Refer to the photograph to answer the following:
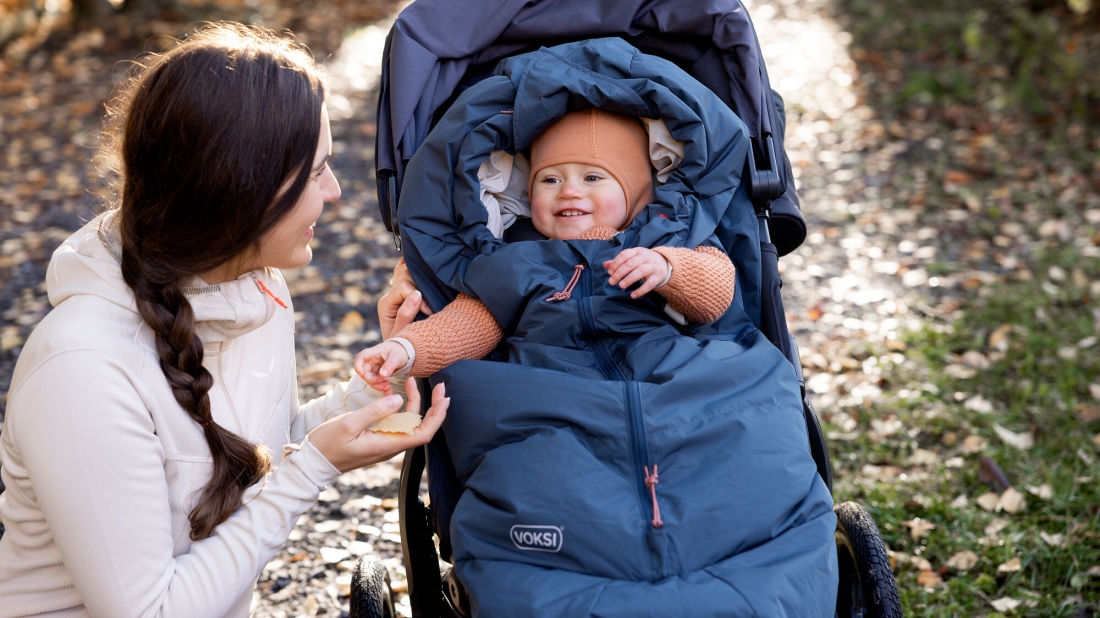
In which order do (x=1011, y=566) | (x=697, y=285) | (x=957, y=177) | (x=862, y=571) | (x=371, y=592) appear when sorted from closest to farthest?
(x=697, y=285), (x=862, y=571), (x=371, y=592), (x=1011, y=566), (x=957, y=177)

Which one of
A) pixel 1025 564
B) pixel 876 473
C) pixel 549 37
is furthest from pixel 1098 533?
pixel 549 37

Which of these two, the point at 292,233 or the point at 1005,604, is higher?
the point at 292,233

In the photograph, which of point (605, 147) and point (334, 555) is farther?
point (334, 555)

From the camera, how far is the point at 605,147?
268 centimetres

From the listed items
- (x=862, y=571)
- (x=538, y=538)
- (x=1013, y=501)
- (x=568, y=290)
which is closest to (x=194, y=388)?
(x=538, y=538)

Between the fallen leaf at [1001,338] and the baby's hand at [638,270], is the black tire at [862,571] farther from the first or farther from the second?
the fallen leaf at [1001,338]

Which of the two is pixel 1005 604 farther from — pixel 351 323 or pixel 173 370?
pixel 351 323

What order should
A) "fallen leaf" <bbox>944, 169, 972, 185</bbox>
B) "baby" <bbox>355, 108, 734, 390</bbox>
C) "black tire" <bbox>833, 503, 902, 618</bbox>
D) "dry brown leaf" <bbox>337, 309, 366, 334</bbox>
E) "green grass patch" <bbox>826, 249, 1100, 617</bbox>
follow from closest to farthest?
"baby" <bbox>355, 108, 734, 390</bbox> < "black tire" <bbox>833, 503, 902, 618</bbox> < "green grass patch" <bbox>826, 249, 1100, 617</bbox> < "dry brown leaf" <bbox>337, 309, 366, 334</bbox> < "fallen leaf" <bbox>944, 169, 972, 185</bbox>

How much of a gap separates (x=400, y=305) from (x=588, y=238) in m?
0.58

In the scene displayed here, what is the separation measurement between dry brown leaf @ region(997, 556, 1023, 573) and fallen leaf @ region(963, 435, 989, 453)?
24.8 inches

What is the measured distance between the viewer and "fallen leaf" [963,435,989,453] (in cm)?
356

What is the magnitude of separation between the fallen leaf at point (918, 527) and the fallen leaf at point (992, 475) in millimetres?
355

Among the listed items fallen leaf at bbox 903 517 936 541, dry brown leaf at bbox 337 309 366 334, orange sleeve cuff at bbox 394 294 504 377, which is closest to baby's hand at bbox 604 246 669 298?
orange sleeve cuff at bbox 394 294 504 377

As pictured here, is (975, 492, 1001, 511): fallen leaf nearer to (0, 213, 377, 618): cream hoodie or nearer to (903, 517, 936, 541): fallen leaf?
(903, 517, 936, 541): fallen leaf
